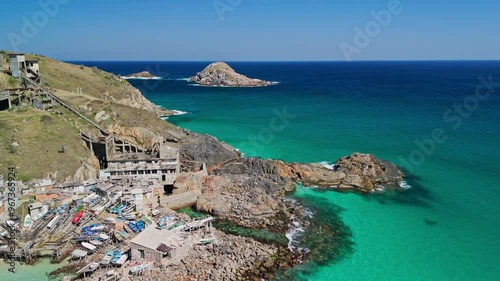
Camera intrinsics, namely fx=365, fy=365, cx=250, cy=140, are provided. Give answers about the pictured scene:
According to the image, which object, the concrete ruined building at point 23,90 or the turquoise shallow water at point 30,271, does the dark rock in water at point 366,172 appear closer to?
the turquoise shallow water at point 30,271

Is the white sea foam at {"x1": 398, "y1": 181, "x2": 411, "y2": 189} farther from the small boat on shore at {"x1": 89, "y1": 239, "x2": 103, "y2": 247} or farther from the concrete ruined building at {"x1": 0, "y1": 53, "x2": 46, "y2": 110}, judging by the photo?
the concrete ruined building at {"x1": 0, "y1": 53, "x2": 46, "y2": 110}

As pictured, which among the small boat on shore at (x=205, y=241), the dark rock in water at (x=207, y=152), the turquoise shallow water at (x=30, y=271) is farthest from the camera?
the dark rock in water at (x=207, y=152)

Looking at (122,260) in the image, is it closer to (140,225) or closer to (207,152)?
(140,225)

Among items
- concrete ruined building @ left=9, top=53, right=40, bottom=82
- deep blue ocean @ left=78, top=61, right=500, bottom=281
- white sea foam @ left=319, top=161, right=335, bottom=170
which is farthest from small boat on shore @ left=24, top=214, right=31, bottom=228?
white sea foam @ left=319, top=161, right=335, bottom=170

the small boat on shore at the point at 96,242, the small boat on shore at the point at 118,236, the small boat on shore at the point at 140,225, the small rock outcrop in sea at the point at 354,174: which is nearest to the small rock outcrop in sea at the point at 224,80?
the small rock outcrop in sea at the point at 354,174

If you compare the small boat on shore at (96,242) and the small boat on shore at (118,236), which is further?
the small boat on shore at (118,236)

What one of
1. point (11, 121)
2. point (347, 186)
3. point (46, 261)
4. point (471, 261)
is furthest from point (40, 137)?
point (471, 261)

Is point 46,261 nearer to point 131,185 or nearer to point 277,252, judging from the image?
point 131,185
